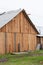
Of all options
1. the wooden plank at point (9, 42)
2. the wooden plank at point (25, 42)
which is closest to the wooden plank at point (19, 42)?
the wooden plank at point (25, 42)

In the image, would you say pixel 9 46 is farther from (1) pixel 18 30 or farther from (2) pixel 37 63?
(2) pixel 37 63

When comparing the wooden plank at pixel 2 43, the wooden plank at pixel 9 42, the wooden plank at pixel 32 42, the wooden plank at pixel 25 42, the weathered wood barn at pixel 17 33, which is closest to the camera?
the wooden plank at pixel 2 43

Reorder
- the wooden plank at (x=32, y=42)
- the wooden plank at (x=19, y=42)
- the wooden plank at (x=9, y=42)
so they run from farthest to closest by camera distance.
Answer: the wooden plank at (x=32, y=42), the wooden plank at (x=19, y=42), the wooden plank at (x=9, y=42)

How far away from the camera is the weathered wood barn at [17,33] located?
31.4 meters

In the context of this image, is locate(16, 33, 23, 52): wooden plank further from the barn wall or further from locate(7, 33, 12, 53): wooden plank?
locate(7, 33, 12, 53): wooden plank

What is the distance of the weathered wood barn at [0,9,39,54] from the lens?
3142 cm

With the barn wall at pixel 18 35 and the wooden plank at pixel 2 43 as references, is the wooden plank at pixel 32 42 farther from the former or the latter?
the wooden plank at pixel 2 43

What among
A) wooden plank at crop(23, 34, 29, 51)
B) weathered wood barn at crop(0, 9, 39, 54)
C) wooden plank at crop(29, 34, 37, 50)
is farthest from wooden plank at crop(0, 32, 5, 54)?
wooden plank at crop(29, 34, 37, 50)

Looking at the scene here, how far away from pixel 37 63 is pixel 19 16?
14.9 metres

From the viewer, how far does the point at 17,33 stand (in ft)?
112

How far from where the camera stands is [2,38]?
30.9 meters

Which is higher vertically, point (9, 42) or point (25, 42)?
point (9, 42)

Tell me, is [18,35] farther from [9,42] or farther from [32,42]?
[32,42]

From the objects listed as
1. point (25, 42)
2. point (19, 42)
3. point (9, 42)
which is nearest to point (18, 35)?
point (19, 42)
